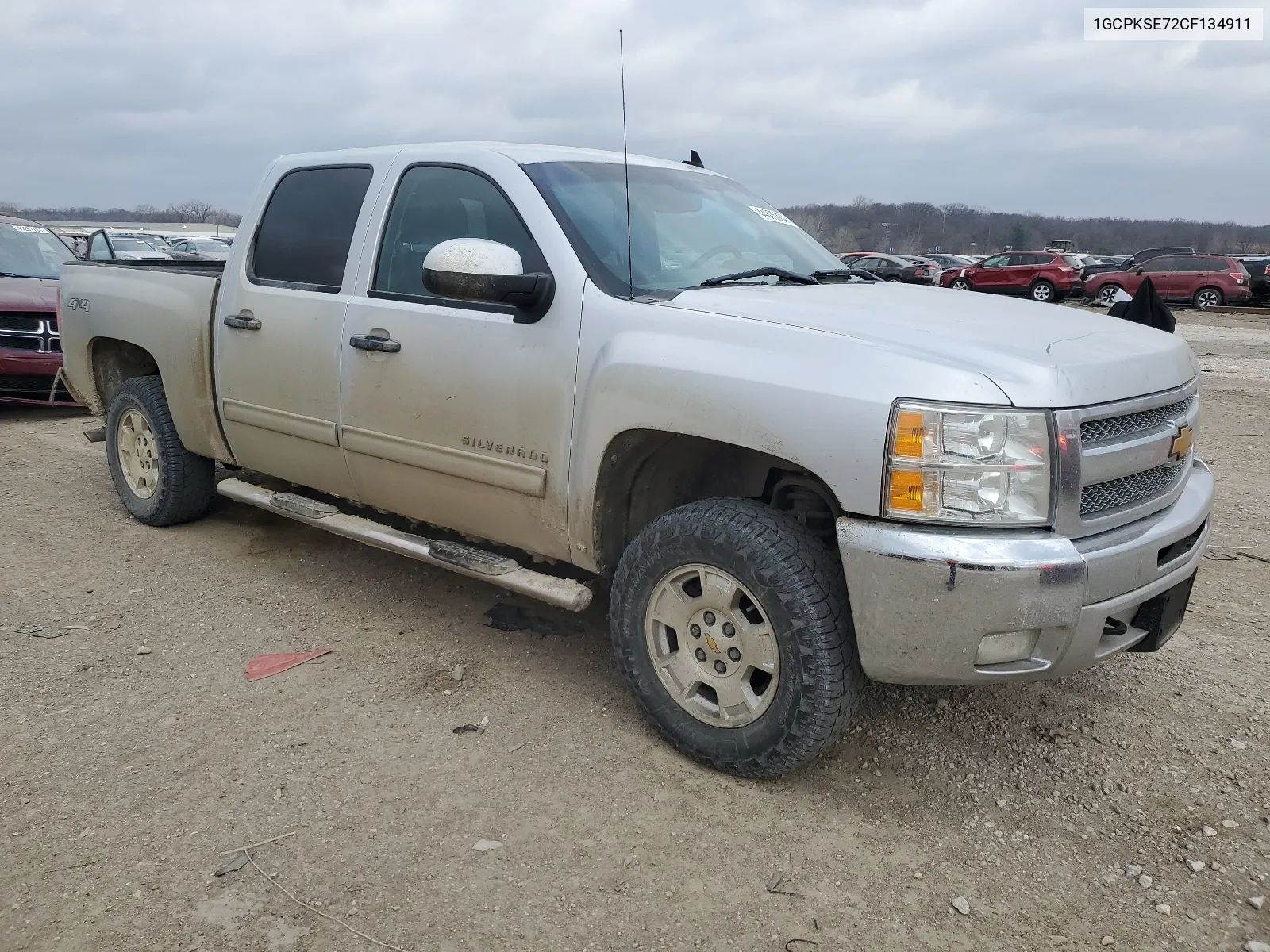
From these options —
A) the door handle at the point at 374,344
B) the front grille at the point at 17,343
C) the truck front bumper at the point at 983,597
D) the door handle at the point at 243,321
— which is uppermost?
the door handle at the point at 243,321

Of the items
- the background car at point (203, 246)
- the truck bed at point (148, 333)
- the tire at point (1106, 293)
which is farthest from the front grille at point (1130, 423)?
the tire at point (1106, 293)

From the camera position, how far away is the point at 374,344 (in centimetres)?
370

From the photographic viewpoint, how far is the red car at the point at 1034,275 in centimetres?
2688

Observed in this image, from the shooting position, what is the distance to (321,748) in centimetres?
311

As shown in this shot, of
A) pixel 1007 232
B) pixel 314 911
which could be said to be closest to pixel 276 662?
pixel 314 911

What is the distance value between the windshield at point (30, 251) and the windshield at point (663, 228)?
775cm

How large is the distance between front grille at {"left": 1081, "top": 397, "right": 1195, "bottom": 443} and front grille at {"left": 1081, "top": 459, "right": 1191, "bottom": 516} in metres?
0.12

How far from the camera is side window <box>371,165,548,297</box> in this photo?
3.53 m

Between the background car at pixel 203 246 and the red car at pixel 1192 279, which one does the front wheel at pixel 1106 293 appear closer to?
the red car at pixel 1192 279

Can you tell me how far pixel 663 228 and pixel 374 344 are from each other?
3.78 feet

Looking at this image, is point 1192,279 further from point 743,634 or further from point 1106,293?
point 743,634

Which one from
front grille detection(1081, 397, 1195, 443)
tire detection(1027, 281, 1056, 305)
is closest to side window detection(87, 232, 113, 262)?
front grille detection(1081, 397, 1195, 443)

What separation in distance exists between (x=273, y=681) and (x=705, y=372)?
1.97 meters

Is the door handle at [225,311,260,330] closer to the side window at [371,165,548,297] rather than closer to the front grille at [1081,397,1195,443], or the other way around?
the side window at [371,165,548,297]
